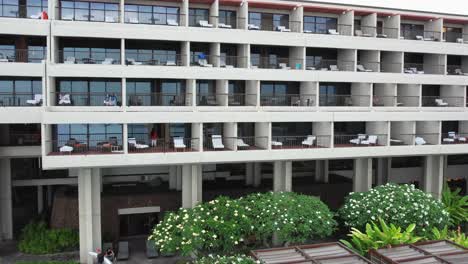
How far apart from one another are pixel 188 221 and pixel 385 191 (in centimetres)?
1378

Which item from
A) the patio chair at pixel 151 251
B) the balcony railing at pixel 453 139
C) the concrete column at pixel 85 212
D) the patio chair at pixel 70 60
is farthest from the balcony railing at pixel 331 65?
the concrete column at pixel 85 212

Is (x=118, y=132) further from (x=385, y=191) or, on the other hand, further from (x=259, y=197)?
(x=385, y=191)

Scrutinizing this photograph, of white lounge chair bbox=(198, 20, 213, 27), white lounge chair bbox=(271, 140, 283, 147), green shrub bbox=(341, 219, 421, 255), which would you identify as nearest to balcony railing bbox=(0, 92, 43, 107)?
white lounge chair bbox=(198, 20, 213, 27)

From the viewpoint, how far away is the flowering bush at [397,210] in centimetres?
2812

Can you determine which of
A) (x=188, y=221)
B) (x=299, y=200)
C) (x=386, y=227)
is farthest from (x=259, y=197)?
(x=386, y=227)

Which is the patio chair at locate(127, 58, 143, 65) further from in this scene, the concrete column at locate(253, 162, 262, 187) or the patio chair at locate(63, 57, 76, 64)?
the concrete column at locate(253, 162, 262, 187)

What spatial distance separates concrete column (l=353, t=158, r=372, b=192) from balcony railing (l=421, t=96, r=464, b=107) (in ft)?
24.4

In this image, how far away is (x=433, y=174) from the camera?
35875 millimetres

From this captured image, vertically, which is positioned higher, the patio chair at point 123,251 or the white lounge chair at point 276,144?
the white lounge chair at point 276,144

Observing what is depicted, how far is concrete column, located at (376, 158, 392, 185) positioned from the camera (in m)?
39.0

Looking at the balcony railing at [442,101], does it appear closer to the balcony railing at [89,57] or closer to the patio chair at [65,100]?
the balcony railing at [89,57]

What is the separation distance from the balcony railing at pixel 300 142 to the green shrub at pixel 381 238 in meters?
6.72

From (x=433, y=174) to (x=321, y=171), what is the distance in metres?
8.94

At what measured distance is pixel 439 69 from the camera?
3475 cm
